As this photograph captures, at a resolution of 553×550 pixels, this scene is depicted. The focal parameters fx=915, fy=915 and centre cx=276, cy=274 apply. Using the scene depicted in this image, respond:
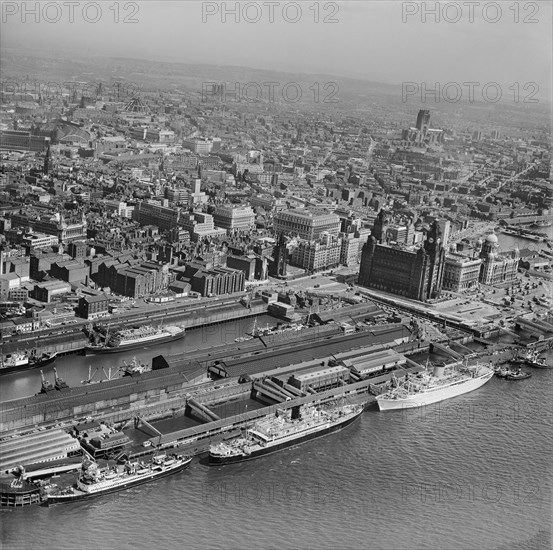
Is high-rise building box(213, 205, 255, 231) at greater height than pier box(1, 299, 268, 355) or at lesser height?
greater

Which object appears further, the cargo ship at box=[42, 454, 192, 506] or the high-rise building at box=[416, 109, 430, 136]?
the high-rise building at box=[416, 109, 430, 136]

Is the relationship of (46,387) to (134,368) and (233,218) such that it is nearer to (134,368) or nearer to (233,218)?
(134,368)

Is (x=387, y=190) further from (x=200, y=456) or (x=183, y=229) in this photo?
(x=200, y=456)

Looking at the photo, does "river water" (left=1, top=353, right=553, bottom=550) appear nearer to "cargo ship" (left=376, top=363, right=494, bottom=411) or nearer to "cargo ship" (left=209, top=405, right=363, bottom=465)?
"cargo ship" (left=209, top=405, right=363, bottom=465)

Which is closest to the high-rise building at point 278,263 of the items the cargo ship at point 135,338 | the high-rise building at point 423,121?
the cargo ship at point 135,338

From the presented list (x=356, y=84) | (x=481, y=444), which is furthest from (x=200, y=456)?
(x=356, y=84)

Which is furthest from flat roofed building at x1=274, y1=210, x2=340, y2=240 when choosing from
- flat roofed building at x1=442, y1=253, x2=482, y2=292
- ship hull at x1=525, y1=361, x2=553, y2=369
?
ship hull at x1=525, y1=361, x2=553, y2=369
